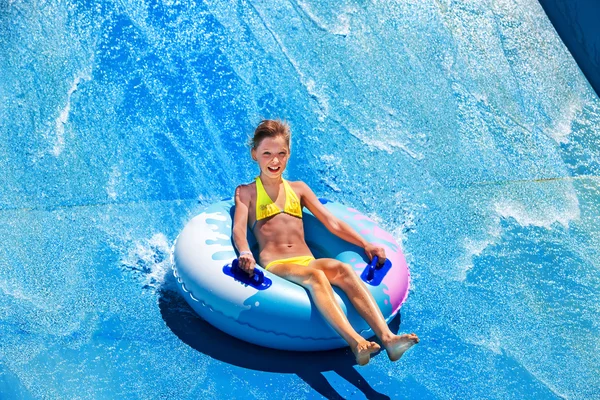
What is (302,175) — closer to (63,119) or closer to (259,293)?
(63,119)

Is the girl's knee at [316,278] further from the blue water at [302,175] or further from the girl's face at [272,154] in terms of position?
the girl's face at [272,154]

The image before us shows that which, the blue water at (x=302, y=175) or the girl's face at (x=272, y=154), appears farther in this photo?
the girl's face at (x=272, y=154)

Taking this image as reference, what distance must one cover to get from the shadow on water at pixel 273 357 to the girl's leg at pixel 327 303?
24 cm

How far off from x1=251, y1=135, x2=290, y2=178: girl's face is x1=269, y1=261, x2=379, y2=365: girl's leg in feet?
1.85

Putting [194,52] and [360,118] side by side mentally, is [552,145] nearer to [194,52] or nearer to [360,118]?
[360,118]

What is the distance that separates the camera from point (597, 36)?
6.73 meters

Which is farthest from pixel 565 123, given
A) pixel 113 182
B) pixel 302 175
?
pixel 113 182

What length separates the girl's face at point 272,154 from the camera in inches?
160

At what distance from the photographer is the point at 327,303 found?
3.56 meters

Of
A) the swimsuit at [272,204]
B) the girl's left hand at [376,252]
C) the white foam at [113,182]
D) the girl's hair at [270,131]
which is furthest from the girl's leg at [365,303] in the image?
the white foam at [113,182]

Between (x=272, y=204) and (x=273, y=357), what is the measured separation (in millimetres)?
830

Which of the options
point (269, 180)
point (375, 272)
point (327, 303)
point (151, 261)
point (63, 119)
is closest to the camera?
point (327, 303)

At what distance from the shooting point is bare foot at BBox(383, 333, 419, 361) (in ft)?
11.3

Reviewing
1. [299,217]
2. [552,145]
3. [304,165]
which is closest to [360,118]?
[304,165]
